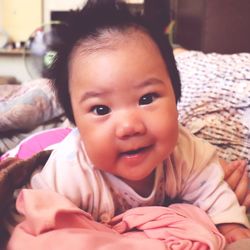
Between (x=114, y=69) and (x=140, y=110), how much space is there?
0.09m

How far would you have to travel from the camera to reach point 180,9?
273 centimetres

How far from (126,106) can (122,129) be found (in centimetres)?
5

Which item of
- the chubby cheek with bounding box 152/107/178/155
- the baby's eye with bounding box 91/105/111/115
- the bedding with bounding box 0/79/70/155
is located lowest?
the bedding with bounding box 0/79/70/155

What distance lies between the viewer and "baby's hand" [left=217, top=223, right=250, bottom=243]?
0.81m

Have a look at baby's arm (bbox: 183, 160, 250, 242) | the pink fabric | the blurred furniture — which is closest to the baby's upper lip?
baby's arm (bbox: 183, 160, 250, 242)

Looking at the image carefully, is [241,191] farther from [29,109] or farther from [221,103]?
[29,109]

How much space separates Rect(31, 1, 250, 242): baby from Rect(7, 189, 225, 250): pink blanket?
78 millimetres

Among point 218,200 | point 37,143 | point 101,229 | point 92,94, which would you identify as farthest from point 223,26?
point 101,229

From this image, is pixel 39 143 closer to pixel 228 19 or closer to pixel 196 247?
pixel 196 247

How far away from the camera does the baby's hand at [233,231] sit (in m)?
0.81

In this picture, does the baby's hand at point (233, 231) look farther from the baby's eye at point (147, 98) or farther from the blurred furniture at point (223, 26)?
the blurred furniture at point (223, 26)

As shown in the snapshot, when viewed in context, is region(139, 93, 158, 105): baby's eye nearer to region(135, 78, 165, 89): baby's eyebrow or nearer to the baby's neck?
region(135, 78, 165, 89): baby's eyebrow

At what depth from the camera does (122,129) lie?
71 centimetres

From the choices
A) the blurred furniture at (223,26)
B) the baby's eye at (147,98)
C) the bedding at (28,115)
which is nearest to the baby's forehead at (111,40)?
the baby's eye at (147,98)
